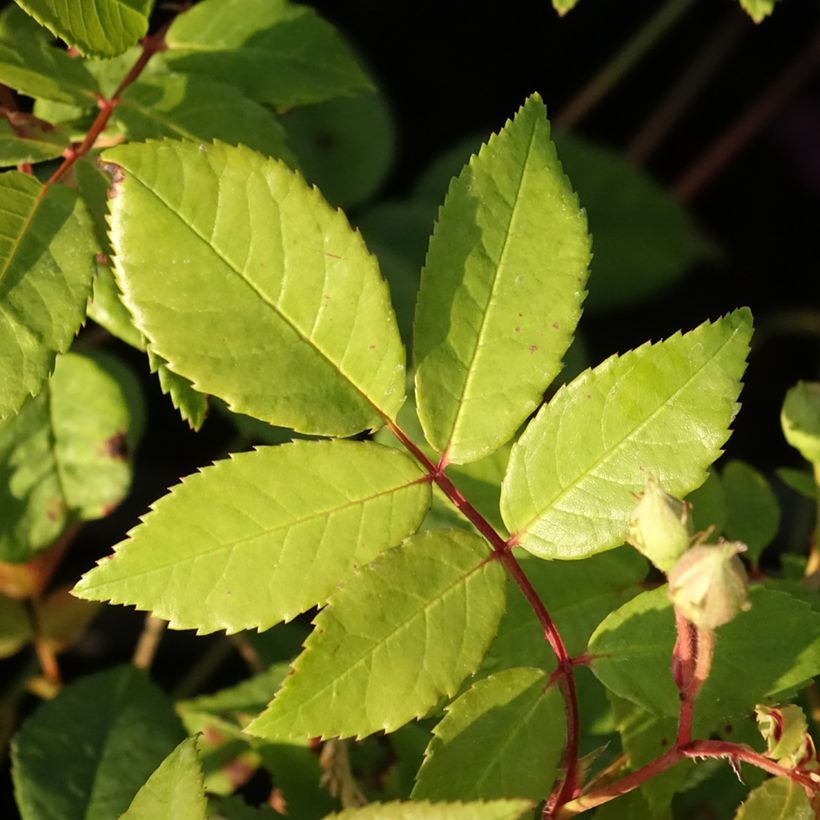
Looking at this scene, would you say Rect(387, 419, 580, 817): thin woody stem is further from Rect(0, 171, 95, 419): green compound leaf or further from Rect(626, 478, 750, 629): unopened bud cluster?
Rect(0, 171, 95, 419): green compound leaf

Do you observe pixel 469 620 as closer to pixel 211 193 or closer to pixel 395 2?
pixel 211 193

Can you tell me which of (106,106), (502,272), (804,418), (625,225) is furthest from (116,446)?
(625,225)

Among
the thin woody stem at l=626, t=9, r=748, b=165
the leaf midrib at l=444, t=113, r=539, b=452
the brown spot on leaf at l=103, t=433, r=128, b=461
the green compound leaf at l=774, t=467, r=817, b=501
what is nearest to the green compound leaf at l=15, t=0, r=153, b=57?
the leaf midrib at l=444, t=113, r=539, b=452

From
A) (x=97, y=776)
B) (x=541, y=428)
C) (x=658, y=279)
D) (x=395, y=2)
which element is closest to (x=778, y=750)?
(x=541, y=428)

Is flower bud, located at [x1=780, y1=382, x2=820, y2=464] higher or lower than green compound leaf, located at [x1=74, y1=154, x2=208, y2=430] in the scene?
higher

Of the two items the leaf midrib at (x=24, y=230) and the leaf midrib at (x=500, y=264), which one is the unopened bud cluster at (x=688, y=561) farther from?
the leaf midrib at (x=24, y=230)
